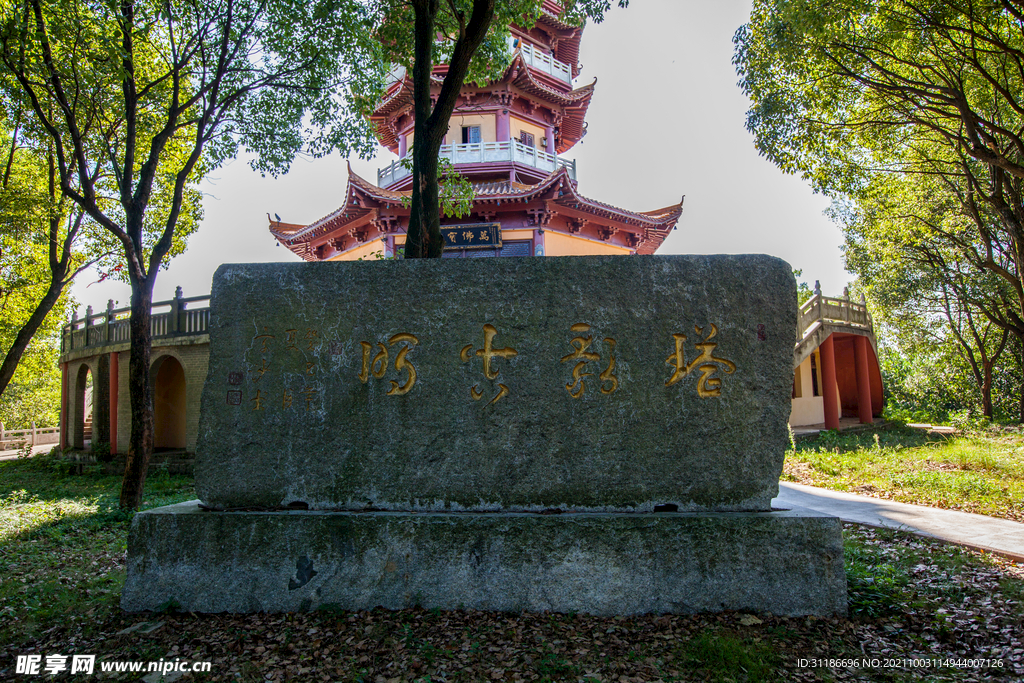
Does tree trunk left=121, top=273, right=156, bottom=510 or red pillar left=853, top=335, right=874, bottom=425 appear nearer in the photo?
tree trunk left=121, top=273, right=156, bottom=510

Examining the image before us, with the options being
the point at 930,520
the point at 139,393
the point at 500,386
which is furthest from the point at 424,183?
the point at 930,520

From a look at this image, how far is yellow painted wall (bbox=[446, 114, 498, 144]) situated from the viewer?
51.5 feet

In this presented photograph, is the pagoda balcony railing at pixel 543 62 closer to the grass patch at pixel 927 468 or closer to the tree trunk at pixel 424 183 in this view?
the tree trunk at pixel 424 183

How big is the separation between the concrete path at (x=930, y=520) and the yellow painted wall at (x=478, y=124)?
1208cm

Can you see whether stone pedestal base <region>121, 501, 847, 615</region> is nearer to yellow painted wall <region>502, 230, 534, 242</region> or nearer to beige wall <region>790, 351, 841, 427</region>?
yellow painted wall <region>502, 230, 534, 242</region>

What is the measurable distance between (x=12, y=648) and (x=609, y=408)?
355 cm

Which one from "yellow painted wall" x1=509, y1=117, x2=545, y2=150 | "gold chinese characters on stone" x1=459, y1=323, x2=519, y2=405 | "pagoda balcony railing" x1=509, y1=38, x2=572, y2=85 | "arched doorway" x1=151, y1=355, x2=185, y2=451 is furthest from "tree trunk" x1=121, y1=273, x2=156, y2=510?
"pagoda balcony railing" x1=509, y1=38, x2=572, y2=85

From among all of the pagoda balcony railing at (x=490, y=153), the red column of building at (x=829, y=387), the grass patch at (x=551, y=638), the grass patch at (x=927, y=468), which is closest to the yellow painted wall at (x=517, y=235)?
the pagoda balcony railing at (x=490, y=153)

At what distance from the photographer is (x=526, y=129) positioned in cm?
1625

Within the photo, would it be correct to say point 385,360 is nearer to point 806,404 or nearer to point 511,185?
point 511,185

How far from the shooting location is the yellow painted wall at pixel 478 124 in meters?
15.7

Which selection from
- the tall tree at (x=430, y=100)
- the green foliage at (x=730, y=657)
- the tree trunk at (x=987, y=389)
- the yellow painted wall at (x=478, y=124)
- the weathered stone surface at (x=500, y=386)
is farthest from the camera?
the tree trunk at (x=987, y=389)

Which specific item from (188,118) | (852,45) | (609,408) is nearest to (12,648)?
(609,408)

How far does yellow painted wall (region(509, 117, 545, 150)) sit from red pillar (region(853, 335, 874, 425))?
36.5 feet
